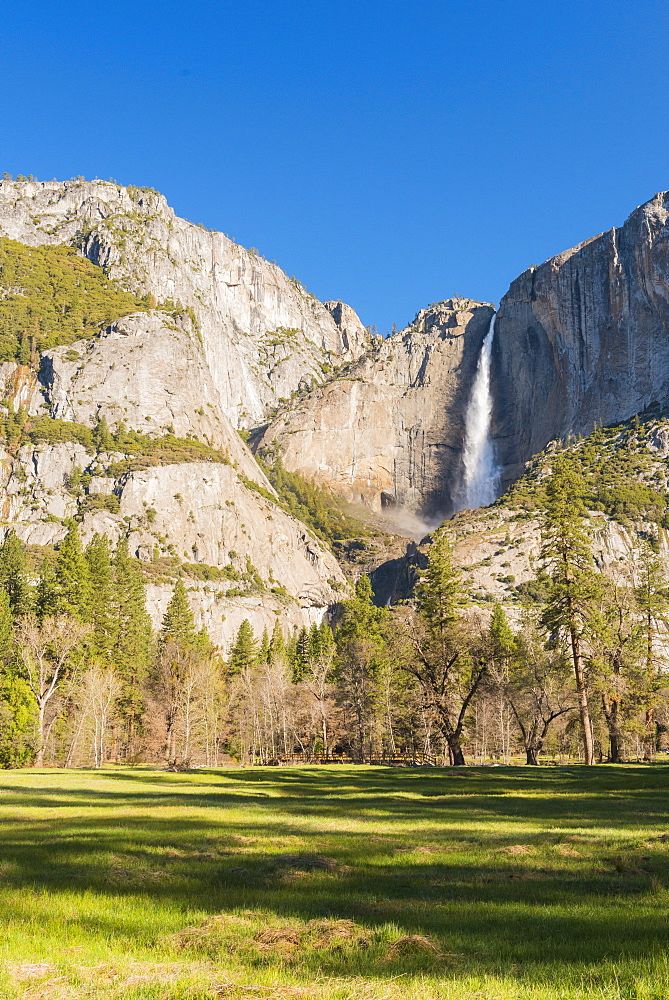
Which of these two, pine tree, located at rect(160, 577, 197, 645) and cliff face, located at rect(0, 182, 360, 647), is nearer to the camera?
pine tree, located at rect(160, 577, 197, 645)

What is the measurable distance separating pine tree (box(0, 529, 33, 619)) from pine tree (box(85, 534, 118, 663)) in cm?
609

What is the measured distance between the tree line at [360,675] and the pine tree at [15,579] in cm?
22

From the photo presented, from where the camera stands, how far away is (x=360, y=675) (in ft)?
214

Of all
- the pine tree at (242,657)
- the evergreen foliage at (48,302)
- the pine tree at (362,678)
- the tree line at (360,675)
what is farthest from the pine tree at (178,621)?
the evergreen foliage at (48,302)

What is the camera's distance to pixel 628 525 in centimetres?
13075

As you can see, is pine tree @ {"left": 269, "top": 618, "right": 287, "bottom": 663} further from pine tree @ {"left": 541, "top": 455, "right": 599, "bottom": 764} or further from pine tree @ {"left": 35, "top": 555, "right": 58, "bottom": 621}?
pine tree @ {"left": 541, "top": 455, "right": 599, "bottom": 764}

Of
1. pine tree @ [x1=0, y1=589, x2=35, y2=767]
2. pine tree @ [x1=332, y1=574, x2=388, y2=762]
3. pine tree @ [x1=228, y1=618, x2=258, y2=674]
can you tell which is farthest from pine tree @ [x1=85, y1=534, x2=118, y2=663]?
pine tree @ [x1=332, y1=574, x2=388, y2=762]

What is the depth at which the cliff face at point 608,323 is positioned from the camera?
16788 cm

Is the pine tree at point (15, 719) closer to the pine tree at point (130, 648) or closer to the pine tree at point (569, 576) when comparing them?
the pine tree at point (130, 648)

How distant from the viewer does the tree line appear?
41500 millimetres

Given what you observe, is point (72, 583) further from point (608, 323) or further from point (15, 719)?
point (608, 323)

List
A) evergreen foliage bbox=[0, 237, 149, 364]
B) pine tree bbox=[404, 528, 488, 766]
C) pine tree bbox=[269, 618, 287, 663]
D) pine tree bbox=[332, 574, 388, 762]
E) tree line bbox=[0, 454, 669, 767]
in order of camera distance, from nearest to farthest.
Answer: tree line bbox=[0, 454, 669, 767], pine tree bbox=[404, 528, 488, 766], pine tree bbox=[332, 574, 388, 762], pine tree bbox=[269, 618, 287, 663], evergreen foliage bbox=[0, 237, 149, 364]

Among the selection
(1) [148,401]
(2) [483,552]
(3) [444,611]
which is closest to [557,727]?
(3) [444,611]

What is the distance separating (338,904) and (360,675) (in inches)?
2326
